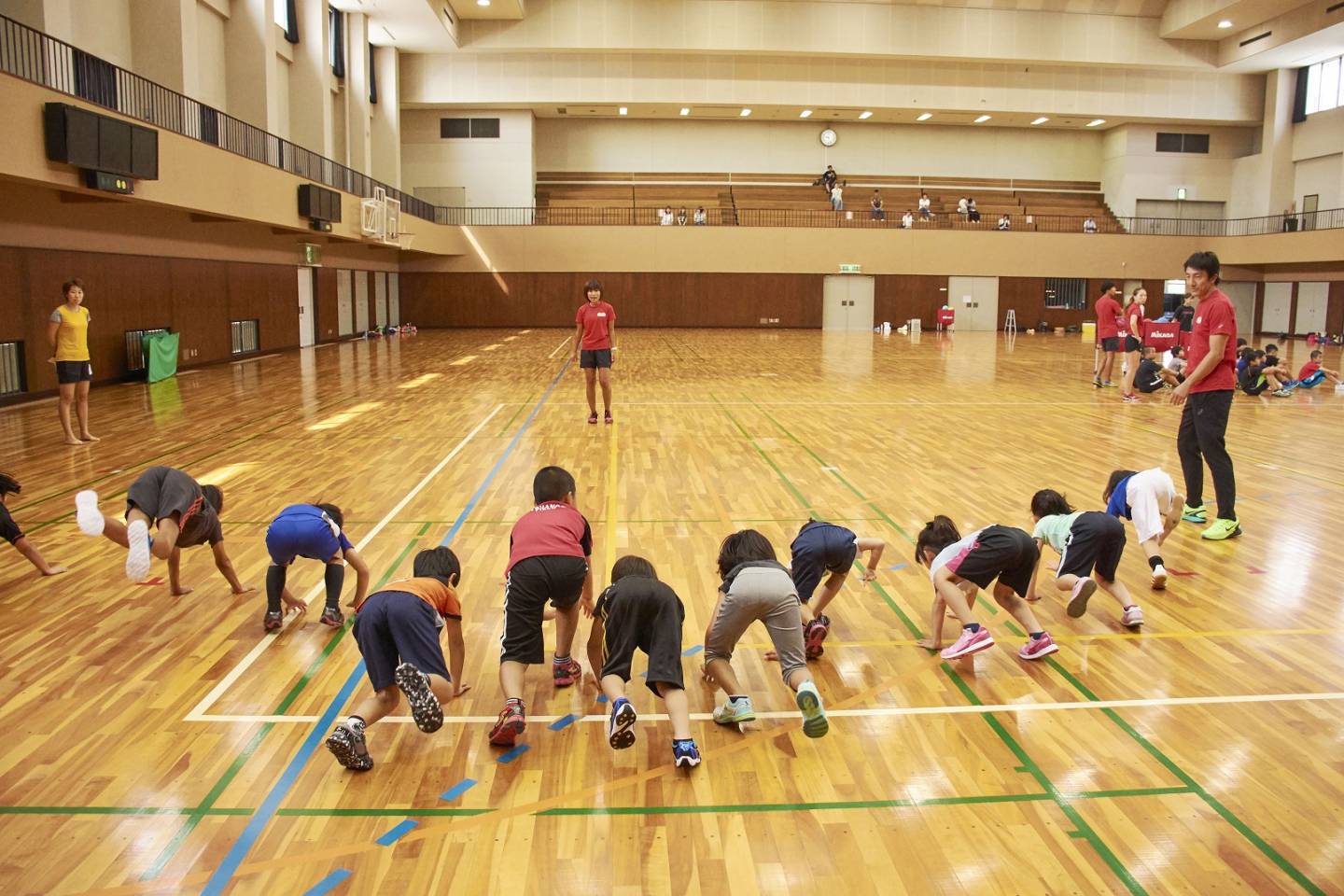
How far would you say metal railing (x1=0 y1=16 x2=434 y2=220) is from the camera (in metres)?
13.8

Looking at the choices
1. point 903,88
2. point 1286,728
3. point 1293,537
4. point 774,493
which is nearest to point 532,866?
point 1286,728

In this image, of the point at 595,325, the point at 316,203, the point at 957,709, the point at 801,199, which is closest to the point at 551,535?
the point at 957,709

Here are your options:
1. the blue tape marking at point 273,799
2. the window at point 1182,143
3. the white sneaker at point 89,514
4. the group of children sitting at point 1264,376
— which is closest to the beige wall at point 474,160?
the window at point 1182,143

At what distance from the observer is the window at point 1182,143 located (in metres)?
40.4

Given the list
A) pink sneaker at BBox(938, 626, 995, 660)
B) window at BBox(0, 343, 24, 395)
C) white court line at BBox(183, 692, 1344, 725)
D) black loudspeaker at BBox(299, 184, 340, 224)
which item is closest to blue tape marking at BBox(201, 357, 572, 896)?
white court line at BBox(183, 692, 1344, 725)

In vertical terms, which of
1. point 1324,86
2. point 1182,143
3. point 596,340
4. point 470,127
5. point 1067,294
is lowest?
point 596,340

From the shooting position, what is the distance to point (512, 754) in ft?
13.1

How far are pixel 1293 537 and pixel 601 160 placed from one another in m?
36.2

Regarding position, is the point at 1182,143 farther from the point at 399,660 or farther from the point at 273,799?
the point at 273,799

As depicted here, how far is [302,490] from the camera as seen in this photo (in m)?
8.73

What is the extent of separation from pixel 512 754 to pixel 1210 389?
5538 mm

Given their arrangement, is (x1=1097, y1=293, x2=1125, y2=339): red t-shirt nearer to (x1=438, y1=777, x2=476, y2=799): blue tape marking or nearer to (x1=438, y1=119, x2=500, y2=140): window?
(x1=438, y1=777, x2=476, y2=799): blue tape marking

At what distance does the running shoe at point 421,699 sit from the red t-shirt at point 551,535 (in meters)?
0.67

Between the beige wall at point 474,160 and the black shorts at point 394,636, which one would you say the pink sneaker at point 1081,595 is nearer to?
the black shorts at point 394,636
